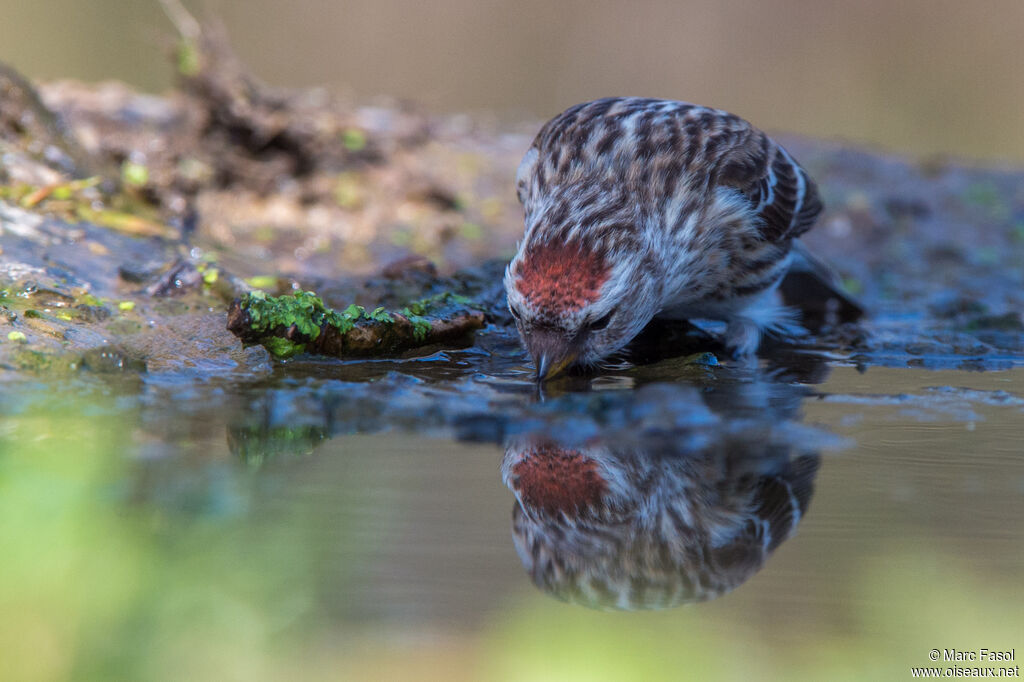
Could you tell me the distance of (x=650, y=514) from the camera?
2.98m

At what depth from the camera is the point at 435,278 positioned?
5852 millimetres

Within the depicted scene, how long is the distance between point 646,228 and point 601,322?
0.61 m

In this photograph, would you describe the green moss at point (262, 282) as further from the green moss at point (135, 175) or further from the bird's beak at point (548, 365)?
the bird's beak at point (548, 365)

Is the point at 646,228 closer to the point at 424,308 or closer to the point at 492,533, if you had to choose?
the point at 424,308

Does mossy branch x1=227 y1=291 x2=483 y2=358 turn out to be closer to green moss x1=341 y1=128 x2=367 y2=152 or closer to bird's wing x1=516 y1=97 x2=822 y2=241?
bird's wing x1=516 y1=97 x2=822 y2=241

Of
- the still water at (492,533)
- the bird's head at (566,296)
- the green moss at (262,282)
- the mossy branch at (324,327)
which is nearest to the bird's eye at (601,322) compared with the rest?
the bird's head at (566,296)

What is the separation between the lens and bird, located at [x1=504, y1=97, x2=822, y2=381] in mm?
4219

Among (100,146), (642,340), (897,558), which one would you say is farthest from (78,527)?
(100,146)

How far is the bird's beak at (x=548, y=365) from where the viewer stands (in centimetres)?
422

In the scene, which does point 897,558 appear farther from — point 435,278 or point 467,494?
point 435,278

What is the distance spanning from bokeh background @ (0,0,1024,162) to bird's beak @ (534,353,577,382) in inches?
416

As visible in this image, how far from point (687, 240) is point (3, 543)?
3.26 metres

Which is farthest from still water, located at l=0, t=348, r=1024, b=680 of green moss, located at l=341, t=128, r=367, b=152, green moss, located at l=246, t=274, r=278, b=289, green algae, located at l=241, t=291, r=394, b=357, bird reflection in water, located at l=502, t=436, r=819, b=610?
green moss, located at l=341, t=128, r=367, b=152

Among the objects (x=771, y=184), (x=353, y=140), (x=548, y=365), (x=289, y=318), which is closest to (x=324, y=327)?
(x=289, y=318)
